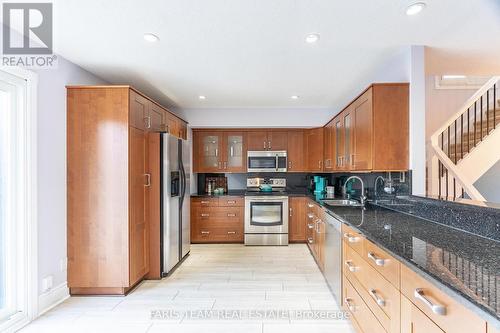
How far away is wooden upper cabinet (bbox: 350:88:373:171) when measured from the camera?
2.47 metres

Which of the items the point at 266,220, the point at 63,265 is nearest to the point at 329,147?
the point at 266,220

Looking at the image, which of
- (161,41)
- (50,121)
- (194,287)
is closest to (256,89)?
(161,41)

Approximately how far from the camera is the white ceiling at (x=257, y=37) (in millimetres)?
1792

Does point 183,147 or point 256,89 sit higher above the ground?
point 256,89

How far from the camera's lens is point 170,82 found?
3342 mm

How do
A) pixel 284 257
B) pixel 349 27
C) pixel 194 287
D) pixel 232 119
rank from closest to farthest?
pixel 349 27, pixel 194 287, pixel 284 257, pixel 232 119

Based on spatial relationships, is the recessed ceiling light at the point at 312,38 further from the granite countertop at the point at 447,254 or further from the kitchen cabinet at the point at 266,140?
the kitchen cabinet at the point at 266,140

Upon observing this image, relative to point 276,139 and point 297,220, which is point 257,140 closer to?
point 276,139

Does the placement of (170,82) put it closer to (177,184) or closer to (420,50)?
(177,184)

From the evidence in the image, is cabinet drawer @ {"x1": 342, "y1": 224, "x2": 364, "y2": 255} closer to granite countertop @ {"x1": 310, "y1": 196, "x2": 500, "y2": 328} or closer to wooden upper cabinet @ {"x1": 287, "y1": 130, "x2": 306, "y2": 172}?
granite countertop @ {"x1": 310, "y1": 196, "x2": 500, "y2": 328}

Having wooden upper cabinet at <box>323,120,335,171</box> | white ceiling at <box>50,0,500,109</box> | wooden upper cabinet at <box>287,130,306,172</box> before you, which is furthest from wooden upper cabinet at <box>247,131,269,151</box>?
white ceiling at <box>50,0,500,109</box>

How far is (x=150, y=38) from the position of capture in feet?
7.22

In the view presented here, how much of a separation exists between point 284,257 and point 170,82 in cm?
292

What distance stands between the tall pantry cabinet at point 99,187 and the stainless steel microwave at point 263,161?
2.59 meters
